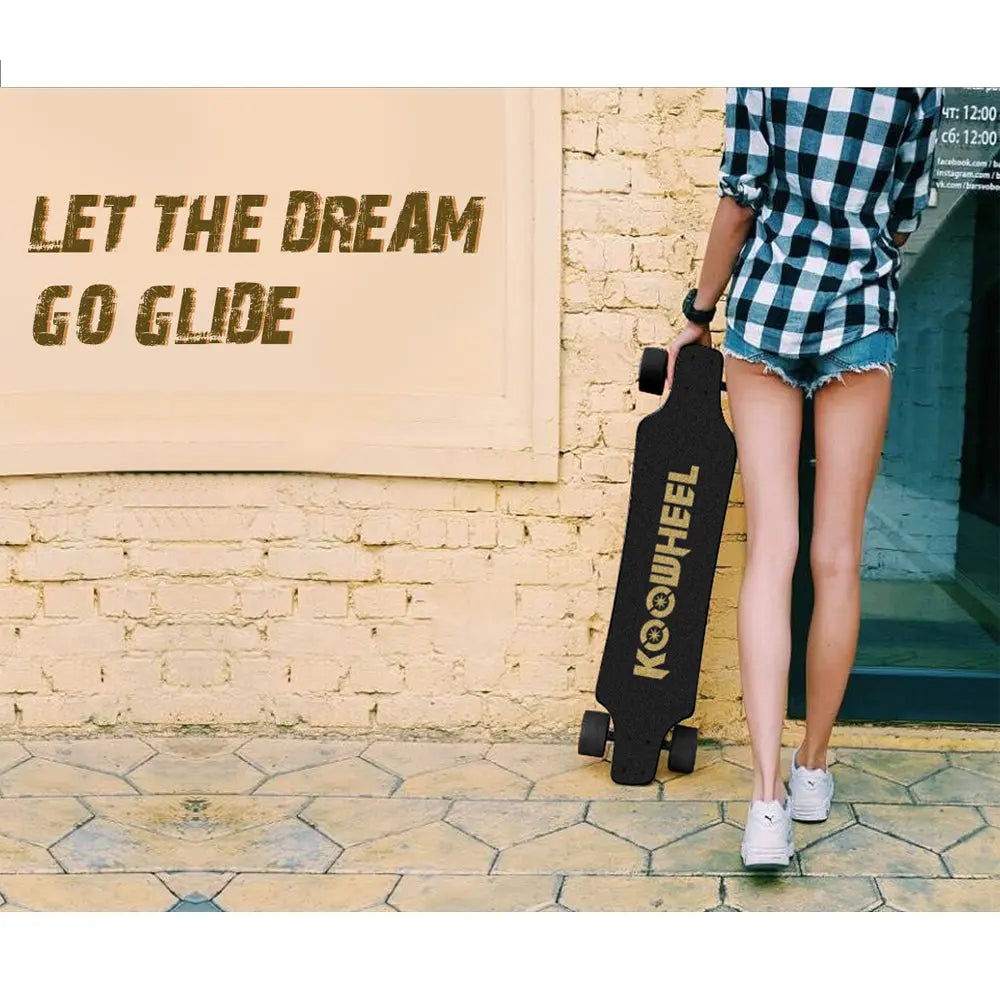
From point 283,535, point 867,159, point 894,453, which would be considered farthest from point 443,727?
point 867,159

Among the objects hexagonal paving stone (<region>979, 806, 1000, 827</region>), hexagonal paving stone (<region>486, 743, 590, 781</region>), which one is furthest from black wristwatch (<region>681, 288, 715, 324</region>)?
hexagonal paving stone (<region>979, 806, 1000, 827</region>)

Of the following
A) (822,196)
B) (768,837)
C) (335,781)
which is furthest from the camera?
(335,781)

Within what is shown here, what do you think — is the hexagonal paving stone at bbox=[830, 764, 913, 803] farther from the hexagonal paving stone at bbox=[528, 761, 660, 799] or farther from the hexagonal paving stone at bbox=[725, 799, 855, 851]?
the hexagonal paving stone at bbox=[528, 761, 660, 799]

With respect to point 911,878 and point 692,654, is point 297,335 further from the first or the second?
point 911,878

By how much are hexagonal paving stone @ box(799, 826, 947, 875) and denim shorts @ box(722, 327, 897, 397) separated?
1.11 metres

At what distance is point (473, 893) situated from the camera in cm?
286

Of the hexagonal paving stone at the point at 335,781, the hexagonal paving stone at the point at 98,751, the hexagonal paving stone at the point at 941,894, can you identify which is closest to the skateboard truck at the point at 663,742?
the hexagonal paving stone at the point at 335,781

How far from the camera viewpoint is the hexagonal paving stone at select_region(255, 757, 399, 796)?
354 cm

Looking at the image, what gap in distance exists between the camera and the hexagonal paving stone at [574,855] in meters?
2.96

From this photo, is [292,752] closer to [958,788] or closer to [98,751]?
[98,751]

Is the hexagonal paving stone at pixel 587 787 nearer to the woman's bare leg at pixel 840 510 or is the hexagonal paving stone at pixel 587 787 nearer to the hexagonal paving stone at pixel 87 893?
the woman's bare leg at pixel 840 510

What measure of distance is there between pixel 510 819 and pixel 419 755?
601 mm

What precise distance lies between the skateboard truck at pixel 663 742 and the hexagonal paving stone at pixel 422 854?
1.65 feet

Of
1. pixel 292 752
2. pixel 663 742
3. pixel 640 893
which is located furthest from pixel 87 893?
pixel 663 742
